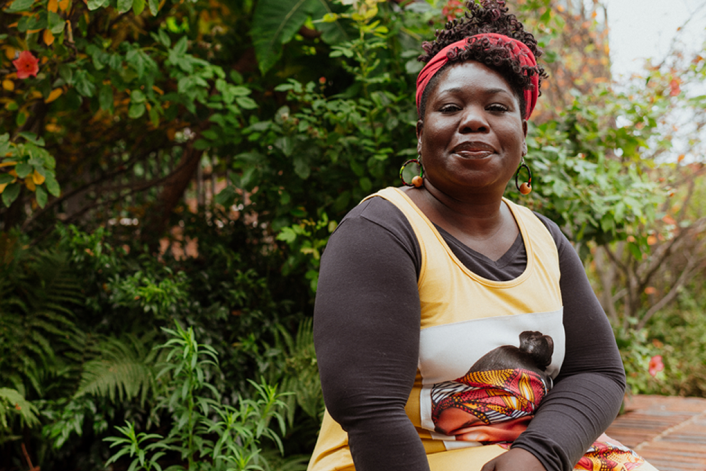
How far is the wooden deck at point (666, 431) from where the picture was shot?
2619 millimetres

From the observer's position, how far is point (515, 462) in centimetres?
122

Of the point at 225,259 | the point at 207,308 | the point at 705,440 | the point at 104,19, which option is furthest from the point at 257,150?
the point at 705,440

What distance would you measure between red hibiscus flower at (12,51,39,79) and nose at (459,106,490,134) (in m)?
2.11

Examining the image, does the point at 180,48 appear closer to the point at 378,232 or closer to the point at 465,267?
the point at 378,232

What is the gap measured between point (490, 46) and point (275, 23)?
1863mm

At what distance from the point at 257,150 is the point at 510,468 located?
2284 millimetres

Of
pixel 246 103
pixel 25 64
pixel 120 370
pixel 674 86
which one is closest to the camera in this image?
pixel 25 64

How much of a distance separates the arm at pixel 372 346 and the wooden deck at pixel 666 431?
2068 mm

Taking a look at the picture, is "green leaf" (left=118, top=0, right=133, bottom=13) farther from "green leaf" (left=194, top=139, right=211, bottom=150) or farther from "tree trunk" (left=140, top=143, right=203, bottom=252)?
"tree trunk" (left=140, top=143, right=203, bottom=252)

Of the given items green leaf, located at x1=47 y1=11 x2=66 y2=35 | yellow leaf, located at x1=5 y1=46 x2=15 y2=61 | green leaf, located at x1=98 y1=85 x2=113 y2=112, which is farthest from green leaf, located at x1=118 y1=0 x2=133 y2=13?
yellow leaf, located at x1=5 y1=46 x2=15 y2=61

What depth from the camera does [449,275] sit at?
131 cm

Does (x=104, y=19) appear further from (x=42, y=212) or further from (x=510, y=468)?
(x=510, y=468)

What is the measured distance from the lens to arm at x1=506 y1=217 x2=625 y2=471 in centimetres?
129

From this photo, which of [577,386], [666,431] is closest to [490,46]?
[577,386]
